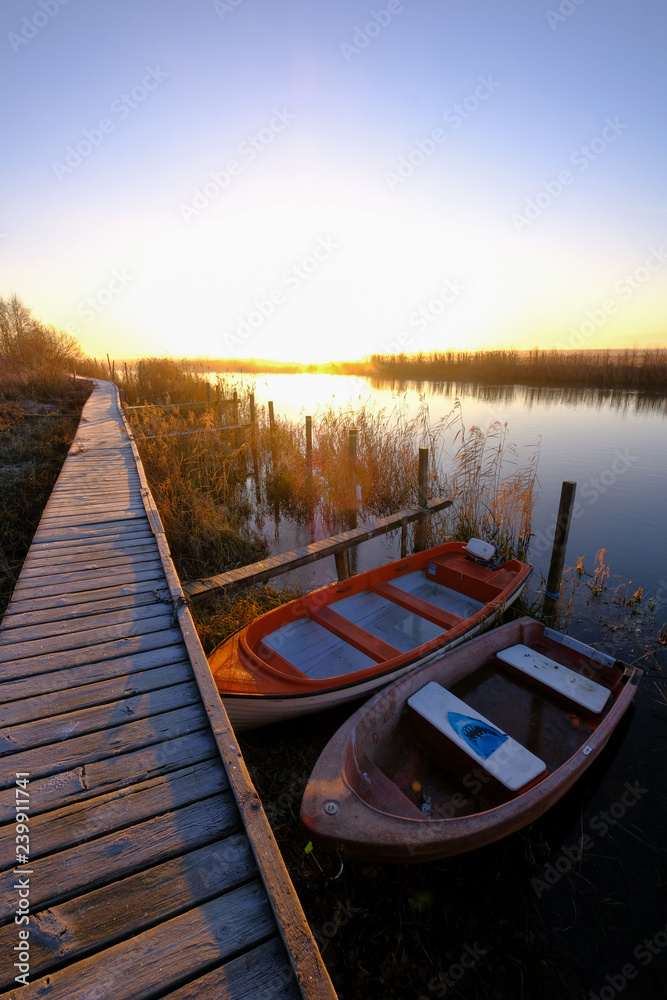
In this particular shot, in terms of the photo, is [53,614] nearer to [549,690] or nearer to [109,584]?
[109,584]

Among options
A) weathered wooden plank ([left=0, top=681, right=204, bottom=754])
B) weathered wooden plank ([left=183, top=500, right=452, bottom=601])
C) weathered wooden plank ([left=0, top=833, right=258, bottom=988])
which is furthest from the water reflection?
weathered wooden plank ([left=0, top=833, right=258, bottom=988])

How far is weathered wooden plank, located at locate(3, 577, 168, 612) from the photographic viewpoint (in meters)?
3.26

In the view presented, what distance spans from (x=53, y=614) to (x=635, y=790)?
475 centimetres

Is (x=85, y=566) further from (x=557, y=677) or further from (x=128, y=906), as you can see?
(x=557, y=677)

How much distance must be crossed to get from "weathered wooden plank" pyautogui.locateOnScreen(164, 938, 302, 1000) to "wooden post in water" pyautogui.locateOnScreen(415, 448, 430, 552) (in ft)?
21.1

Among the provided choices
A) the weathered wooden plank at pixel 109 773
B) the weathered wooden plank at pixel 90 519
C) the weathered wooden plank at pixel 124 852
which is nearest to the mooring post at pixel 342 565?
the weathered wooden plank at pixel 90 519

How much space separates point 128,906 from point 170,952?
0.72ft

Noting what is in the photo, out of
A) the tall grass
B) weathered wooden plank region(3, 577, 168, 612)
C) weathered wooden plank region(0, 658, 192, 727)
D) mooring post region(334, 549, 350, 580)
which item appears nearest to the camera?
weathered wooden plank region(0, 658, 192, 727)

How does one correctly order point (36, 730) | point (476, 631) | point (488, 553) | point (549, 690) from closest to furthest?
1. point (36, 730)
2. point (549, 690)
3. point (476, 631)
4. point (488, 553)

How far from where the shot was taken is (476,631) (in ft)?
14.3

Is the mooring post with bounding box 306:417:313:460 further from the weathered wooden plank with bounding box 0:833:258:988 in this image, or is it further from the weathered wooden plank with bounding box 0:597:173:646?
the weathered wooden plank with bounding box 0:833:258:988

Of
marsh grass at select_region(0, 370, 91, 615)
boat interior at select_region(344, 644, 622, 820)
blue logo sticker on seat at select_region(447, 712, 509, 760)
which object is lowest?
boat interior at select_region(344, 644, 622, 820)

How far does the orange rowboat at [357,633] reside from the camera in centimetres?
339

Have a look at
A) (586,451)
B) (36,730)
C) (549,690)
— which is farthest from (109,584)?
(586,451)
